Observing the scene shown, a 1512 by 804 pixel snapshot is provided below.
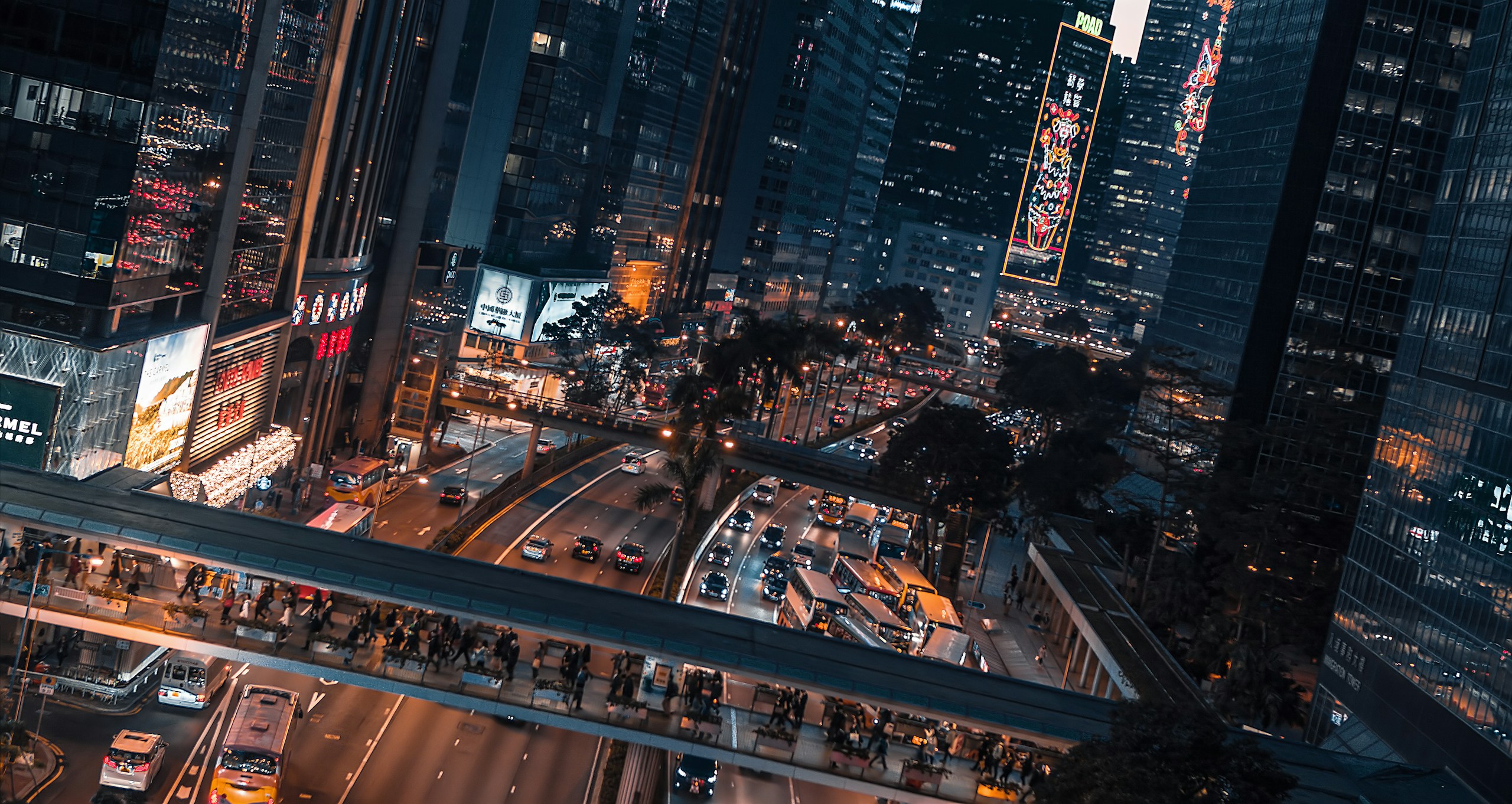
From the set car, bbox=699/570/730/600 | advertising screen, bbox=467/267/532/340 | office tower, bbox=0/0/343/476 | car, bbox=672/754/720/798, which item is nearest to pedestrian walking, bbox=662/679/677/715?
car, bbox=672/754/720/798

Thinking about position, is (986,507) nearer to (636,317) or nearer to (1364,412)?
(1364,412)

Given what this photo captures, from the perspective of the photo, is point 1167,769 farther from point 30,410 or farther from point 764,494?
point 764,494

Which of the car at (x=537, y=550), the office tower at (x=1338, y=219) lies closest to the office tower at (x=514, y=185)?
the car at (x=537, y=550)

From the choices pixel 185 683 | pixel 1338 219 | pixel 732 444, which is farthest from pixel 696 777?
pixel 1338 219

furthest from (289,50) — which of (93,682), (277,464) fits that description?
(93,682)

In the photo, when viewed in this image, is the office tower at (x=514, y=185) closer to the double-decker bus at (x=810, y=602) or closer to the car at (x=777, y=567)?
the car at (x=777, y=567)

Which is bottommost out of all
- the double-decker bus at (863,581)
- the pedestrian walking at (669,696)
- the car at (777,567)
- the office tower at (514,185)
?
the car at (777,567)
